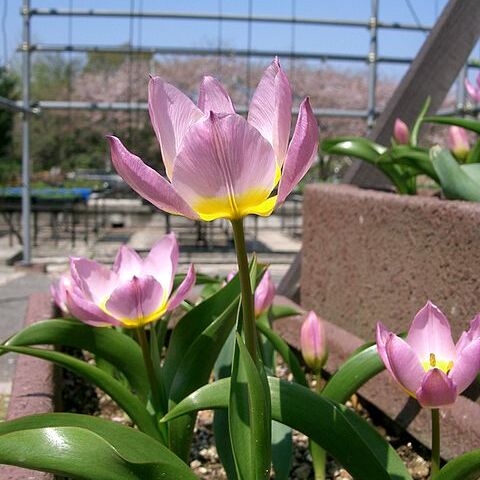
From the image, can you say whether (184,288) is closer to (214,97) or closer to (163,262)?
(163,262)

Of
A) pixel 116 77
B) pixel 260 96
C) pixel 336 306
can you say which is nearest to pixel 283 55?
pixel 336 306

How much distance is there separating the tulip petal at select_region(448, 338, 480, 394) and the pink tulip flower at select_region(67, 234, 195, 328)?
0.39 m

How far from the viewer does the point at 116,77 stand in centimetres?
2075

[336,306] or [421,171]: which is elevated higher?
[421,171]

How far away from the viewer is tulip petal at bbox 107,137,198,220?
732 millimetres

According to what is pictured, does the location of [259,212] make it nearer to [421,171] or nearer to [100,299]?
[100,299]

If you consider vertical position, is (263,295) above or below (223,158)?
below

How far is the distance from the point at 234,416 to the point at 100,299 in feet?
1.39

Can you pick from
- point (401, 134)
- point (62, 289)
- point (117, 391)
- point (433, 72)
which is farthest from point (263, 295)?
point (433, 72)

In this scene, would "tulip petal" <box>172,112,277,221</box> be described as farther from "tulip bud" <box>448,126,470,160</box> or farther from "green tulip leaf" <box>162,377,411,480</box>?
"tulip bud" <box>448,126,470,160</box>

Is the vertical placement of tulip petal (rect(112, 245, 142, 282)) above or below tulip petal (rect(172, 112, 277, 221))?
below

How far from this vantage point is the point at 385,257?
1.89 m

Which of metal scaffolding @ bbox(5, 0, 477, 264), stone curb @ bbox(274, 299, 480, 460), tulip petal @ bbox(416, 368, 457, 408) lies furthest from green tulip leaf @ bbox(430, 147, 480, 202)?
metal scaffolding @ bbox(5, 0, 477, 264)

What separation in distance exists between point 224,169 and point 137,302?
0.42m
